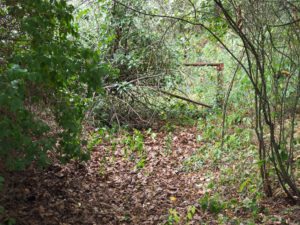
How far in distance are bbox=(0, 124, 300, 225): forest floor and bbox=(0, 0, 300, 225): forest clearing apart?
0.06 feet

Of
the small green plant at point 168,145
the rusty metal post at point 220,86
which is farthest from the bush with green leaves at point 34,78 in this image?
the rusty metal post at point 220,86

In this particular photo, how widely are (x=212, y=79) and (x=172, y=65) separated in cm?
140

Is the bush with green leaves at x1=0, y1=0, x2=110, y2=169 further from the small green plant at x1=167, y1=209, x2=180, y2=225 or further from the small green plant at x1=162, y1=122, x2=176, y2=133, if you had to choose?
the small green plant at x1=162, y1=122, x2=176, y2=133

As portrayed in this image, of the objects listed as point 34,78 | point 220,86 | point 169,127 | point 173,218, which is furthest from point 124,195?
point 220,86

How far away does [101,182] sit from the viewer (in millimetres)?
4371

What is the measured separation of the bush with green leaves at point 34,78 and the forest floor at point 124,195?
30 centimetres

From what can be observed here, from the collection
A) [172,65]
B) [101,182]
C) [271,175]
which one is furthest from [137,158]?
[172,65]

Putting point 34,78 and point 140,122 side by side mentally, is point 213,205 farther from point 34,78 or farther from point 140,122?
point 140,122

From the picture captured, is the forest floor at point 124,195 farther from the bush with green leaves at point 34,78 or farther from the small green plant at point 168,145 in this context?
the bush with green leaves at point 34,78

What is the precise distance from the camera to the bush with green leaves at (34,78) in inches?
92.3

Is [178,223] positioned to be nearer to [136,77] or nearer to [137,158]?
[137,158]

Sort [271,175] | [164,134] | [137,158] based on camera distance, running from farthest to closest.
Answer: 1. [164,134]
2. [137,158]
3. [271,175]

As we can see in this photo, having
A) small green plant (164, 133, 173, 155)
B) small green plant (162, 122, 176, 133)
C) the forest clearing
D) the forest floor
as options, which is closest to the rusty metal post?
the forest clearing

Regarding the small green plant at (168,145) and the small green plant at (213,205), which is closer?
the small green plant at (213,205)
